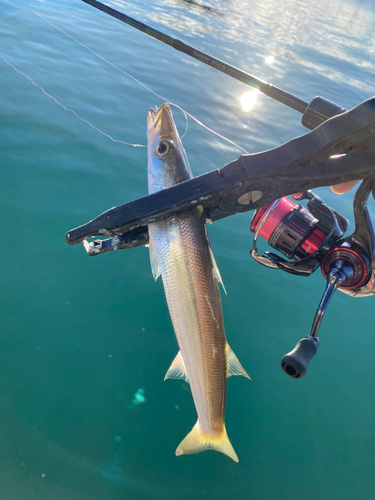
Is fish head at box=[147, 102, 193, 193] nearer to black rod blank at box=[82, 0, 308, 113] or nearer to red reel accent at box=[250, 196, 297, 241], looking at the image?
red reel accent at box=[250, 196, 297, 241]

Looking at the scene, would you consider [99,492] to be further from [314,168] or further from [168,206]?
[314,168]

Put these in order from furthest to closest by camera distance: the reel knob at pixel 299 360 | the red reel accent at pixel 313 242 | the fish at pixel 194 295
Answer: the red reel accent at pixel 313 242
the fish at pixel 194 295
the reel knob at pixel 299 360

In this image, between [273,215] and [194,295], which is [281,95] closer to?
[273,215]

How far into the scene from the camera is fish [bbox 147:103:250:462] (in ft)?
7.47

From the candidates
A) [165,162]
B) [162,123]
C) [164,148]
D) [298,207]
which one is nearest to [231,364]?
[298,207]

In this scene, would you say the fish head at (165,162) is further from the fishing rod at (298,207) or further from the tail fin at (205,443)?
the tail fin at (205,443)

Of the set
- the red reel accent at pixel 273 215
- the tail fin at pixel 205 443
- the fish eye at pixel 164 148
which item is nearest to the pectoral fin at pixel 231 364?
the tail fin at pixel 205 443

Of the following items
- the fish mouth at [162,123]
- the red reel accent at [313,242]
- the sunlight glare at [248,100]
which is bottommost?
the sunlight glare at [248,100]

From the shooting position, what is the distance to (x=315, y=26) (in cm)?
2031

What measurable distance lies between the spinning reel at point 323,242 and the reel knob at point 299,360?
16 cm

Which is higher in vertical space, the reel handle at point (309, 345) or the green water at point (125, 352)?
the reel handle at point (309, 345)

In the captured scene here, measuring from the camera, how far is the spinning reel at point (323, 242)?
2344 mm

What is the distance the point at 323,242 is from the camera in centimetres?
256

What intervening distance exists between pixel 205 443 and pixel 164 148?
235 centimetres
